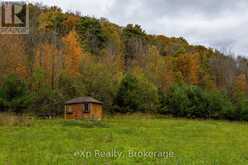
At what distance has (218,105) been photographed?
45156mm

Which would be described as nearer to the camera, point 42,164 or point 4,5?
point 42,164

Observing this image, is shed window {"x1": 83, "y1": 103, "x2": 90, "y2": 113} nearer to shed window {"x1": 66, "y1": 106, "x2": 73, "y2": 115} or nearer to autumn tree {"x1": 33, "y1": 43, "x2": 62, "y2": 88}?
shed window {"x1": 66, "y1": 106, "x2": 73, "y2": 115}

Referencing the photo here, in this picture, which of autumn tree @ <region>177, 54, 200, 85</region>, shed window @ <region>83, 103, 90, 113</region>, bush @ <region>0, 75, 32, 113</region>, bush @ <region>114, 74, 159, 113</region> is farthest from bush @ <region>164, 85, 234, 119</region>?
bush @ <region>0, 75, 32, 113</region>

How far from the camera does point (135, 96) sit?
4184cm

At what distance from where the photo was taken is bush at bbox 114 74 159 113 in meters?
41.6

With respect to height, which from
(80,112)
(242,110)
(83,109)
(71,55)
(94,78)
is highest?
(71,55)

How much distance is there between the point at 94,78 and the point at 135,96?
18.1 feet

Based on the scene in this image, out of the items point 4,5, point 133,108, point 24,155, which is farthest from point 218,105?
point 24,155

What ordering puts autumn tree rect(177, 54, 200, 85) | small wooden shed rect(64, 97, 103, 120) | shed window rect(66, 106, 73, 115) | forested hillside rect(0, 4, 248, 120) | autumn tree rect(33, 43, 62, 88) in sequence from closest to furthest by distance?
1. small wooden shed rect(64, 97, 103, 120)
2. shed window rect(66, 106, 73, 115)
3. forested hillside rect(0, 4, 248, 120)
4. autumn tree rect(33, 43, 62, 88)
5. autumn tree rect(177, 54, 200, 85)

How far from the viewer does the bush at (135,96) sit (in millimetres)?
41625

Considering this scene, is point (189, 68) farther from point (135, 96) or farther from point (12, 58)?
point (12, 58)

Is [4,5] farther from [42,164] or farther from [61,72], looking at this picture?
[42,164]

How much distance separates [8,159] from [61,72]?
32128 mm

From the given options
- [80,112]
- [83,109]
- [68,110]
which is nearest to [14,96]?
[68,110]
